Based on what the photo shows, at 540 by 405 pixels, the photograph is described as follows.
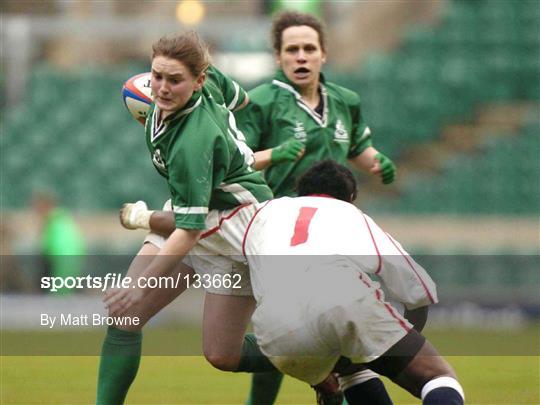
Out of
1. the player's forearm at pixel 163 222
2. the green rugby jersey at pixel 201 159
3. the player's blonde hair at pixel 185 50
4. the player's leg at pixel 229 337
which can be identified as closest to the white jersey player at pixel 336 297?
the green rugby jersey at pixel 201 159

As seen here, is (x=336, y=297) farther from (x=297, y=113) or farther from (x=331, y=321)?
(x=297, y=113)

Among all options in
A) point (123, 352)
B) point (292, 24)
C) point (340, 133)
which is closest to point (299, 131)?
point (340, 133)

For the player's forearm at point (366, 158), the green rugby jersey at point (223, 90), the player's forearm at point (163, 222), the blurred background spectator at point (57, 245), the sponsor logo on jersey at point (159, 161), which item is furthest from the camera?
the blurred background spectator at point (57, 245)

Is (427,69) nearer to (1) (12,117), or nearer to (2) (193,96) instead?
(1) (12,117)

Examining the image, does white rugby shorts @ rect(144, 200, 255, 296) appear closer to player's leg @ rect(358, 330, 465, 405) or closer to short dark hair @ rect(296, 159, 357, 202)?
short dark hair @ rect(296, 159, 357, 202)

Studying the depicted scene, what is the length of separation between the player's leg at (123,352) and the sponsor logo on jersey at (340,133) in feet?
4.98

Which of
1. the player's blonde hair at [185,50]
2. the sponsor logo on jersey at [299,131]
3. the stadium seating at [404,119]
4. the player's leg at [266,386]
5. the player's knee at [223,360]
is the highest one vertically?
the player's blonde hair at [185,50]

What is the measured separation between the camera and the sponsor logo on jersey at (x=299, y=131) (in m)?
6.78

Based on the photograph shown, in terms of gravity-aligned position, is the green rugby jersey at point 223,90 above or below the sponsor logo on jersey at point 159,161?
above

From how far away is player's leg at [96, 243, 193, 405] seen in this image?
5.74 m

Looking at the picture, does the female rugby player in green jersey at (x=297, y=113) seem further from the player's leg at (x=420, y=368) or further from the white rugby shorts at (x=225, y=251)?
the player's leg at (x=420, y=368)

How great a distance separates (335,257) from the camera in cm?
509

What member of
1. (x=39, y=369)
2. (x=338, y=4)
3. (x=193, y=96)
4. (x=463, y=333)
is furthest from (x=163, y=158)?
(x=338, y=4)

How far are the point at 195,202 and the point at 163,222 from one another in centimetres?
47
